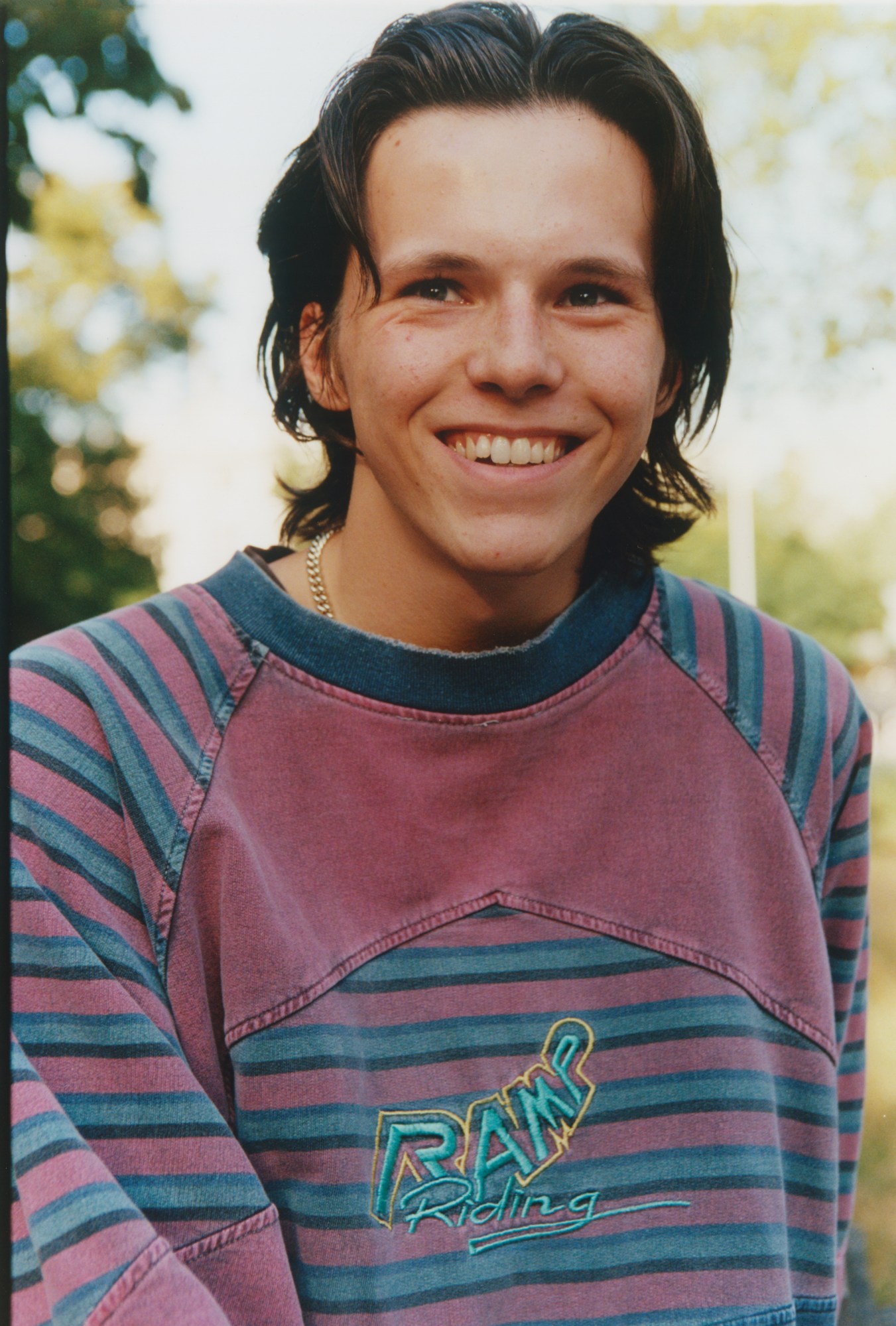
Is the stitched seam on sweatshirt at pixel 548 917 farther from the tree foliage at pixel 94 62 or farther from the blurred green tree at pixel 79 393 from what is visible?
the blurred green tree at pixel 79 393

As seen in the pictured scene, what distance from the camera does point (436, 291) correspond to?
3.92ft

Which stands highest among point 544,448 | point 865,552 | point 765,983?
point 865,552

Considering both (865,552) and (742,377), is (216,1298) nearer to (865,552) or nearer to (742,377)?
(742,377)

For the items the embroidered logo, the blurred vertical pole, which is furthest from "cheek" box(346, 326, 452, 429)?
the blurred vertical pole

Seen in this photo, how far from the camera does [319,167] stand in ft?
4.45

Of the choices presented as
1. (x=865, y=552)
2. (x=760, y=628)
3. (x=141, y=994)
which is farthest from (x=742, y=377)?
(x=141, y=994)

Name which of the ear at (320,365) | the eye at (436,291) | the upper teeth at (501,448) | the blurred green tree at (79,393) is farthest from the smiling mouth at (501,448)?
the blurred green tree at (79,393)

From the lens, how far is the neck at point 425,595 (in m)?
1.30

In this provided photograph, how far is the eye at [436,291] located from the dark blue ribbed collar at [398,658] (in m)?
0.33

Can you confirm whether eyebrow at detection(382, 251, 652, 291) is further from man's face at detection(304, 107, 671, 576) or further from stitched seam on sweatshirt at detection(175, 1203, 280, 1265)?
stitched seam on sweatshirt at detection(175, 1203, 280, 1265)

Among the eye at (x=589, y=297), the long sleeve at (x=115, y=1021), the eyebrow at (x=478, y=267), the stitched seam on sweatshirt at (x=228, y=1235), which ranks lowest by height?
the stitched seam on sweatshirt at (x=228, y=1235)

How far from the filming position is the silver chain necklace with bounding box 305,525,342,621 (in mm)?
1366

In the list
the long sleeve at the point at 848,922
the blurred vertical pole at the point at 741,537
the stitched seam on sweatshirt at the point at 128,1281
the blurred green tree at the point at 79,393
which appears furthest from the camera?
the blurred vertical pole at the point at 741,537

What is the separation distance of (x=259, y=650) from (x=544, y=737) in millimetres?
313
